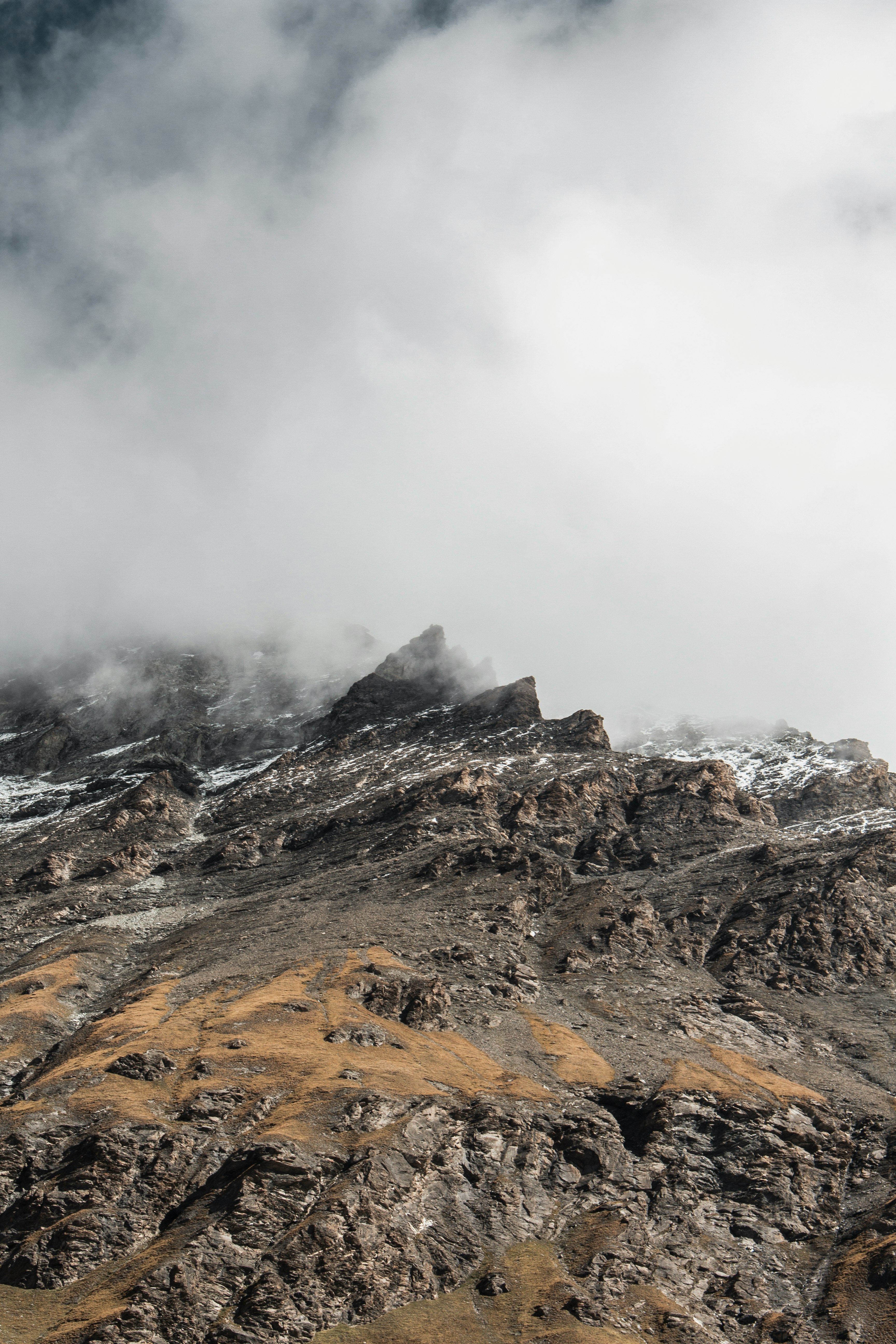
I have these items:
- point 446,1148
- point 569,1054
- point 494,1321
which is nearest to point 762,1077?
point 569,1054

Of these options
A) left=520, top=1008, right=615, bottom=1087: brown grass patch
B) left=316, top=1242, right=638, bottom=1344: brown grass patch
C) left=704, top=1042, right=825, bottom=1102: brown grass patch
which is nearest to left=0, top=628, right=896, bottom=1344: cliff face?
left=316, top=1242, right=638, bottom=1344: brown grass patch

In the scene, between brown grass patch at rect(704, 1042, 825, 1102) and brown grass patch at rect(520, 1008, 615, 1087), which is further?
brown grass patch at rect(520, 1008, 615, 1087)

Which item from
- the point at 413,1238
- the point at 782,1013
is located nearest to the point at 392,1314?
the point at 413,1238

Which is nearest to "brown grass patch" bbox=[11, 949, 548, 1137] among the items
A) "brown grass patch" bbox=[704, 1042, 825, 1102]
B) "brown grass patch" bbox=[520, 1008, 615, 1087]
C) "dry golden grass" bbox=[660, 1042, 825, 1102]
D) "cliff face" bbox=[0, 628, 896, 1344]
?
"cliff face" bbox=[0, 628, 896, 1344]

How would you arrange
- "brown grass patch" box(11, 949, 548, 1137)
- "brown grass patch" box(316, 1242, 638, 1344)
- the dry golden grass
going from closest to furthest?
"brown grass patch" box(316, 1242, 638, 1344) < "brown grass patch" box(11, 949, 548, 1137) < the dry golden grass

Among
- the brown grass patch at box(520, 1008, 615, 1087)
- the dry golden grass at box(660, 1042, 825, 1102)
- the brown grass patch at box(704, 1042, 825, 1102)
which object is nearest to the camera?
the dry golden grass at box(660, 1042, 825, 1102)

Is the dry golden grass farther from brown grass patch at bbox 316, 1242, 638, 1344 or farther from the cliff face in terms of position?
brown grass patch at bbox 316, 1242, 638, 1344

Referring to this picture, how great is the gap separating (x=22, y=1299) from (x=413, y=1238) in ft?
115

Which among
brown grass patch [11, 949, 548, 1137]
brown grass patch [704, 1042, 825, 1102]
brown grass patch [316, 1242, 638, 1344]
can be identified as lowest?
brown grass patch [704, 1042, 825, 1102]

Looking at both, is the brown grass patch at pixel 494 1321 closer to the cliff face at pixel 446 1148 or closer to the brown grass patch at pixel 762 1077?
the cliff face at pixel 446 1148

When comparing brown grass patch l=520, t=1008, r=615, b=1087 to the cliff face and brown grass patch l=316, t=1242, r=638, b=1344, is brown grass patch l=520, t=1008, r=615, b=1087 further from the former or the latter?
brown grass patch l=316, t=1242, r=638, b=1344

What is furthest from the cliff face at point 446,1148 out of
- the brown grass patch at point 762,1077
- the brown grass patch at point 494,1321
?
the brown grass patch at point 762,1077

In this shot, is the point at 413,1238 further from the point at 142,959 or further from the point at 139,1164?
the point at 142,959

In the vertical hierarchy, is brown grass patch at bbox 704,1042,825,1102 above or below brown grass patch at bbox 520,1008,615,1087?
below
